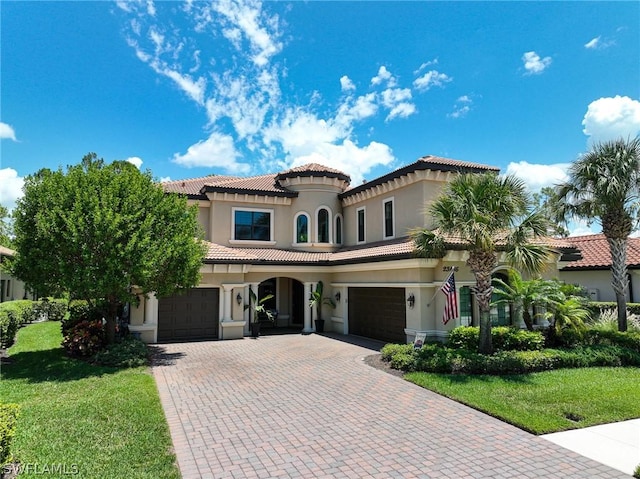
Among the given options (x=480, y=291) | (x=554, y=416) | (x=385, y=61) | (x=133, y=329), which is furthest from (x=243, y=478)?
(x=385, y=61)

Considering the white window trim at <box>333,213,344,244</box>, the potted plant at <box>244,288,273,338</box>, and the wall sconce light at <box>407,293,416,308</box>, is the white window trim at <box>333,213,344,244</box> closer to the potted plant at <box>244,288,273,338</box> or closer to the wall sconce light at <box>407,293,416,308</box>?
the potted plant at <box>244,288,273,338</box>

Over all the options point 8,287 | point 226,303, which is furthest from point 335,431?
point 8,287

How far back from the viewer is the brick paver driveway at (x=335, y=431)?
584cm

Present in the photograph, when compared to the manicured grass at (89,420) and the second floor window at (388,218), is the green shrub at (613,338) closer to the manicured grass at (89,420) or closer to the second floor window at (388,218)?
the second floor window at (388,218)

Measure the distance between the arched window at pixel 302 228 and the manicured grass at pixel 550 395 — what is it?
12.7 m

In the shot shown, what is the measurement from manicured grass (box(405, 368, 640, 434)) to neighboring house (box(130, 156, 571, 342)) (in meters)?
4.25

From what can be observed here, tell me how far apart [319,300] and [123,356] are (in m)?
10.3

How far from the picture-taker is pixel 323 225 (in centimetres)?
2312

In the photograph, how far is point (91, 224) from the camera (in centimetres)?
1221

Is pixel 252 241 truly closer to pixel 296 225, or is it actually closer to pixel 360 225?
pixel 296 225

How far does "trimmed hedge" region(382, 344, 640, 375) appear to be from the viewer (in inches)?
439

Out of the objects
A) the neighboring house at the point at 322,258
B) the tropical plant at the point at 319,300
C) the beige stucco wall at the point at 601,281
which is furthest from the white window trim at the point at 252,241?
the beige stucco wall at the point at 601,281

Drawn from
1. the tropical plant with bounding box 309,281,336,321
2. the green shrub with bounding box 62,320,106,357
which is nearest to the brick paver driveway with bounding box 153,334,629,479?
the green shrub with bounding box 62,320,106,357

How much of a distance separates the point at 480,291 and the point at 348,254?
852cm
